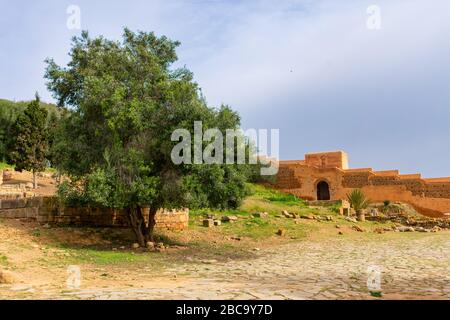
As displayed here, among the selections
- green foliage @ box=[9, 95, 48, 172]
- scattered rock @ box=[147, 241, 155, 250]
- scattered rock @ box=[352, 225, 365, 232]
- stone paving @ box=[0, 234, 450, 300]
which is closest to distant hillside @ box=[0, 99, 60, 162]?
green foliage @ box=[9, 95, 48, 172]

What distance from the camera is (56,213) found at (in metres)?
15.7

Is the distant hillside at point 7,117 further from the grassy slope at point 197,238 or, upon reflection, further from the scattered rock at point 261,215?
the grassy slope at point 197,238

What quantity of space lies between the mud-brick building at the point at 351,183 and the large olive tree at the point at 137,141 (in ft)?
70.9

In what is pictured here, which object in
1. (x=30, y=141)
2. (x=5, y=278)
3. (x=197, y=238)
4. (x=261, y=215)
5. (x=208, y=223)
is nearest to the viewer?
(x=5, y=278)

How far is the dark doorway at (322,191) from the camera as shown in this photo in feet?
120

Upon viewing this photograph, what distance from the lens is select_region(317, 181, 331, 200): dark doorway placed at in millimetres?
36438

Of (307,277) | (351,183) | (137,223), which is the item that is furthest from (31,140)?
(307,277)

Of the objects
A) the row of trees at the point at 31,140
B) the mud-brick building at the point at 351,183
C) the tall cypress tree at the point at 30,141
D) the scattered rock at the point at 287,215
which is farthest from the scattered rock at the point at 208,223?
the tall cypress tree at the point at 30,141

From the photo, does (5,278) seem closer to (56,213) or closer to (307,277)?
(307,277)

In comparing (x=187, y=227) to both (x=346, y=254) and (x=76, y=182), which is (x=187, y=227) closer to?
(x=76, y=182)

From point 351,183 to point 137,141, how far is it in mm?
24428
